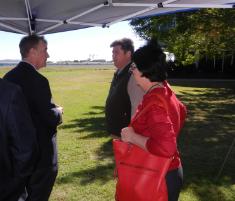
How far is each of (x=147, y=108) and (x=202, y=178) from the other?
469cm

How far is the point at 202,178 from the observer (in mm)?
6953

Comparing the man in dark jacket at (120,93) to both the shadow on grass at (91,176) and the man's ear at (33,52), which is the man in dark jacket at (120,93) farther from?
the shadow on grass at (91,176)

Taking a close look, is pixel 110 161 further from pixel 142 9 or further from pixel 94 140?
pixel 142 9

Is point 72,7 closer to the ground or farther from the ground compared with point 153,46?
farther from the ground

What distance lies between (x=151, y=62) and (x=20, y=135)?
112 centimetres

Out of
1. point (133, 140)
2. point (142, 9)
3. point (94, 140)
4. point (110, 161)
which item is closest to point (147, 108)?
point (133, 140)

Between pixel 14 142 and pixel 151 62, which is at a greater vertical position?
pixel 151 62

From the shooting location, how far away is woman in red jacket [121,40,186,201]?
257cm

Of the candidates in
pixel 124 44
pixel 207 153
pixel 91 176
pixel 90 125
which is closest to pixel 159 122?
pixel 124 44

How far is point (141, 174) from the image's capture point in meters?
2.69

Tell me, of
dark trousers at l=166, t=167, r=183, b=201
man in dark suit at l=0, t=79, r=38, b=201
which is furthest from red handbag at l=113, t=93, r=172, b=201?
man in dark suit at l=0, t=79, r=38, b=201

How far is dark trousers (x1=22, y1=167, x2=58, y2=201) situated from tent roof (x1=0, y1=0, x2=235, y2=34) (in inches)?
85.6

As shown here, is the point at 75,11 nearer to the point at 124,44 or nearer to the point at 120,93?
the point at 124,44

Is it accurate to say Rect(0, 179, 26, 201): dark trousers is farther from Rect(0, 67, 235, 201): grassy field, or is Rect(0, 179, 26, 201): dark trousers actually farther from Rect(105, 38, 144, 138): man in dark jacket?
Rect(0, 67, 235, 201): grassy field
